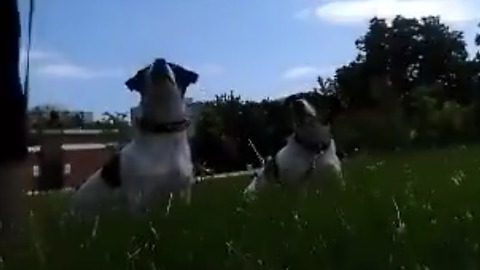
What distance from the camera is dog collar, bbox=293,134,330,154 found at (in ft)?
27.9

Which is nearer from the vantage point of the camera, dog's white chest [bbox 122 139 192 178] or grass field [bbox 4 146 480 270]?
grass field [bbox 4 146 480 270]

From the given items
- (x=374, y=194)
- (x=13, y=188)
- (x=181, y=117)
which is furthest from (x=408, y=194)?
(x=13, y=188)

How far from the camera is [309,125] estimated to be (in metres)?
8.54

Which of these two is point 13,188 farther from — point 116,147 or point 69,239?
point 116,147

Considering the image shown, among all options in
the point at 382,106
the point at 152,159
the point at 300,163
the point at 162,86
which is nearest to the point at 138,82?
the point at 162,86

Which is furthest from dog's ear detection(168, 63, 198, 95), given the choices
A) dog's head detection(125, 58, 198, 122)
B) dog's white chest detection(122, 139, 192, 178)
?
dog's white chest detection(122, 139, 192, 178)

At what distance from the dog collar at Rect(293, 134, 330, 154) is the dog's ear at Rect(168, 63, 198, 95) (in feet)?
5.57

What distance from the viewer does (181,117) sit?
22.5ft

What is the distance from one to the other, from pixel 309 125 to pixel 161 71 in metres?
2.05

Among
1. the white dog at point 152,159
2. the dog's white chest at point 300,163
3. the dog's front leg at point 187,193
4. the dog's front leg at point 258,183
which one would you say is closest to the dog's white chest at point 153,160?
the white dog at point 152,159

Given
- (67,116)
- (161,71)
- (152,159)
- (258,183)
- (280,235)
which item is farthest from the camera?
(258,183)

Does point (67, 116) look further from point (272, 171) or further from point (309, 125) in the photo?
point (309, 125)

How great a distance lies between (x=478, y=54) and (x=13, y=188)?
2124 inches

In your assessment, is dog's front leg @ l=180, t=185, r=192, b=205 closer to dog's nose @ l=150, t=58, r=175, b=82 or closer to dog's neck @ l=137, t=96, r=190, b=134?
dog's neck @ l=137, t=96, r=190, b=134
